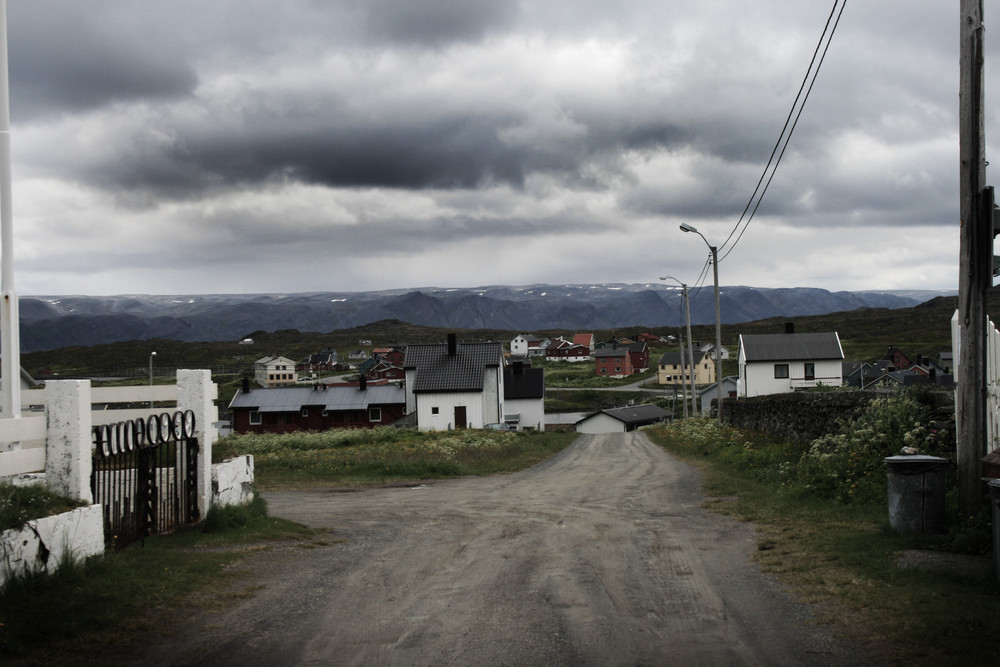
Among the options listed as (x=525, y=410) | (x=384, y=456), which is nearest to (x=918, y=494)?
(x=384, y=456)

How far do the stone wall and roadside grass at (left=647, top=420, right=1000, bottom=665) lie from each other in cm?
210

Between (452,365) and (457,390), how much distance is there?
2298 millimetres

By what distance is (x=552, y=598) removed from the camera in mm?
7734

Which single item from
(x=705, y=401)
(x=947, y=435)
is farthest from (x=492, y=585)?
(x=705, y=401)

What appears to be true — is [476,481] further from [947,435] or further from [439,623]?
[439,623]

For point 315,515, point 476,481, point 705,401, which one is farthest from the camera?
point 705,401

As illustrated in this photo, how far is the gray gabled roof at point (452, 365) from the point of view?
5197 centimetres

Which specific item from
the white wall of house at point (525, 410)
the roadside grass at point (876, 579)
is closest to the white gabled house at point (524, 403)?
the white wall of house at point (525, 410)

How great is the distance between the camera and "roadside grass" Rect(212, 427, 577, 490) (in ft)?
74.6

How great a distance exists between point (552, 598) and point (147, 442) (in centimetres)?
546

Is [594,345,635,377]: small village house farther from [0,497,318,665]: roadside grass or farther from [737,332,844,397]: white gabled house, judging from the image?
[0,497,318,665]: roadside grass

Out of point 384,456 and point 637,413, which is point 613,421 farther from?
point 384,456

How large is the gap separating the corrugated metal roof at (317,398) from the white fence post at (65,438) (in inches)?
2148

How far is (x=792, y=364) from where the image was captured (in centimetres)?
5853
